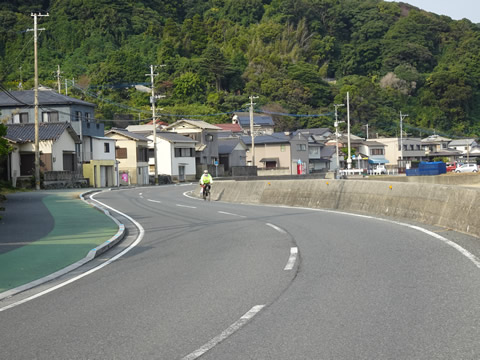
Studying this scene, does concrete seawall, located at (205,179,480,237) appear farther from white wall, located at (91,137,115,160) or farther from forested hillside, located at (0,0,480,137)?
forested hillside, located at (0,0,480,137)

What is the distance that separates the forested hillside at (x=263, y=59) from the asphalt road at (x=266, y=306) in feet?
264

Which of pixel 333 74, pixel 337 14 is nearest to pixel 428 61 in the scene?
pixel 333 74

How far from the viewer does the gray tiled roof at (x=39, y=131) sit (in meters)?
54.1

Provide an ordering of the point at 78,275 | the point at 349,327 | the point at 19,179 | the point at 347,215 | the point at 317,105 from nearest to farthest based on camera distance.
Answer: the point at 349,327 → the point at 78,275 → the point at 347,215 → the point at 19,179 → the point at 317,105

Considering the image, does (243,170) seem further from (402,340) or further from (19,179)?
(402,340)

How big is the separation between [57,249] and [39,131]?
44428mm

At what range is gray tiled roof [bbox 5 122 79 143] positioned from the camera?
177 ft

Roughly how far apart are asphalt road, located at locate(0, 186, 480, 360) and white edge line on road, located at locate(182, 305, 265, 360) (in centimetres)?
1

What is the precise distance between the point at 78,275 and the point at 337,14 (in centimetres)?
16149

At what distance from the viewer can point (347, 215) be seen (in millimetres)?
21391

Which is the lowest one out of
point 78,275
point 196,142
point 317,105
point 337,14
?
point 78,275

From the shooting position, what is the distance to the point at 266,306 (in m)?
7.46

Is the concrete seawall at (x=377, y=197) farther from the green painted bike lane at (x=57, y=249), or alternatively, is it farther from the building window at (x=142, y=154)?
the building window at (x=142, y=154)

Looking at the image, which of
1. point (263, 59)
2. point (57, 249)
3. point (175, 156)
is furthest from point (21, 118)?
point (263, 59)
